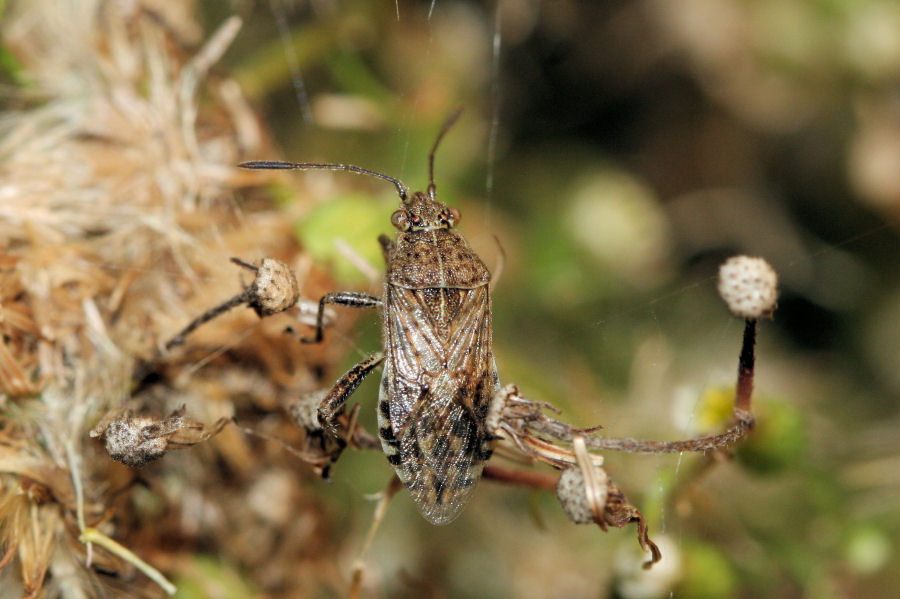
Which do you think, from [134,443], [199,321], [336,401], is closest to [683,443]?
[336,401]

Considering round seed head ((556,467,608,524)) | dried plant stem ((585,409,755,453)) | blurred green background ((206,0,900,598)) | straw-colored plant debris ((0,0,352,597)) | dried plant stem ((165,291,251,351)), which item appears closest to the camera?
round seed head ((556,467,608,524))

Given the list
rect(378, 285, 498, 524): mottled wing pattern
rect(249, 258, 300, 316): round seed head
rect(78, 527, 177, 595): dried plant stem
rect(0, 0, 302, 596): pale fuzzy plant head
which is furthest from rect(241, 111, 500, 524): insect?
rect(78, 527, 177, 595): dried plant stem

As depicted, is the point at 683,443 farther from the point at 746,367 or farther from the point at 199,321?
the point at 199,321

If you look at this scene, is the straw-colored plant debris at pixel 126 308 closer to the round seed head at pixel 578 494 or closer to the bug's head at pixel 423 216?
the bug's head at pixel 423 216

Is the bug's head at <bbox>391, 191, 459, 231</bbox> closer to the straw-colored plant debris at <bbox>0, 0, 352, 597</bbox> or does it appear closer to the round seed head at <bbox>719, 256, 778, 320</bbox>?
the straw-colored plant debris at <bbox>0, 0, 352, 597</bbox>

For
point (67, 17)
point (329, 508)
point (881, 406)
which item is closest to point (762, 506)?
point (881, 406)
